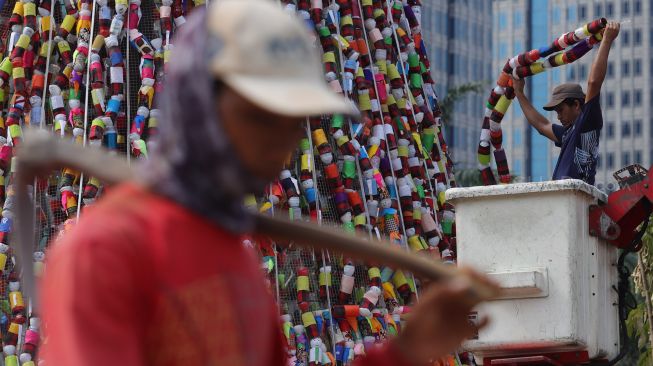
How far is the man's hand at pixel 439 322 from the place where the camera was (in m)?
2.69

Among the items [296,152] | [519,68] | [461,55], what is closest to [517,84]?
[519,68]

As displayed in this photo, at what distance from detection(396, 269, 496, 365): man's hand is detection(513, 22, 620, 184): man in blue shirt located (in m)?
5.88

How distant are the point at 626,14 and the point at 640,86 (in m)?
4.50

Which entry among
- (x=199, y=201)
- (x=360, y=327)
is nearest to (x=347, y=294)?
(x=360, y=327)

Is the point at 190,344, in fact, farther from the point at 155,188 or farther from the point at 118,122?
the point at 118,122

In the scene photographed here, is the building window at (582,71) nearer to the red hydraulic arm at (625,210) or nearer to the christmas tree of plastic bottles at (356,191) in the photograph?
the christmas tree of plastic bottles at (356,191)

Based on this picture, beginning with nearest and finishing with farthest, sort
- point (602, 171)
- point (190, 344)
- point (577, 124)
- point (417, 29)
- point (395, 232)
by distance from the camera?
point (190, 344) → point (577, 124) → point (395, 232) → point (417, 29) → point (602, 171)

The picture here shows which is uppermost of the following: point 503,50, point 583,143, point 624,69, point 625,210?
point 503,50

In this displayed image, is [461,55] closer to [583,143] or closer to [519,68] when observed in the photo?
[519,68]

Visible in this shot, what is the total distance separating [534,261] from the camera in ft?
26.7

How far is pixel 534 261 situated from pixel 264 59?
18.7 ft

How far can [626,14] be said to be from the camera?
99125 millimetres

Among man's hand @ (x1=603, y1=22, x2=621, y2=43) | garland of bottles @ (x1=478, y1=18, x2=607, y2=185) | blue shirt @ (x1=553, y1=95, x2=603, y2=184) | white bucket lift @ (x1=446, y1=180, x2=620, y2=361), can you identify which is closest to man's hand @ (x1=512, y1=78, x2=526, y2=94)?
garland of bottles @ (x1=478, y1=18, x2=607, y2=185)

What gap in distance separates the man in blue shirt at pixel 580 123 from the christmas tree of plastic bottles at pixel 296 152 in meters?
0.98
